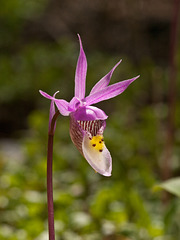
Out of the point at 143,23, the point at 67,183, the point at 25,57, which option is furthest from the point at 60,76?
the point at 143,23

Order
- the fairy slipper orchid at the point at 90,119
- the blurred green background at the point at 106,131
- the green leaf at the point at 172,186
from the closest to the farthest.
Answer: the fairy slipper orchid at the point at 90,119 → the green leaf at the point at 172,186 → the blurred green background at the point at 106,131

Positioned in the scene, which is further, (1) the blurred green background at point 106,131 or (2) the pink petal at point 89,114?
(1) the blurred green background at point 106,131

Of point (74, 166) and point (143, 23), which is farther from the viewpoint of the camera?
point (143, 23)

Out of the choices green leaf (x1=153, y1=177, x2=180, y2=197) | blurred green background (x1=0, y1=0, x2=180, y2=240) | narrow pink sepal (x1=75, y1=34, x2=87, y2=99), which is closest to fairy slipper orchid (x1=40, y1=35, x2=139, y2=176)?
narrow pink sepal (x1=75, y1=34, x2=87, y2=99)

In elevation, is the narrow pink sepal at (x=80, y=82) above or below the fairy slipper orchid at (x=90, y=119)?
above

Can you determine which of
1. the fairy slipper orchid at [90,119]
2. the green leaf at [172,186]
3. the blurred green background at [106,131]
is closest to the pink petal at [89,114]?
the fairy slipper orchid at [90,119]

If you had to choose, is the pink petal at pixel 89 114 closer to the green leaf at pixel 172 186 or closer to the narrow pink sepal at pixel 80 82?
the narrow pink sepal at pixel 80 82

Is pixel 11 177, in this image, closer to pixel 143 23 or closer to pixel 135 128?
pixel 135 128

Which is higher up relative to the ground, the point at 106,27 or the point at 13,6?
the point at 106,27
